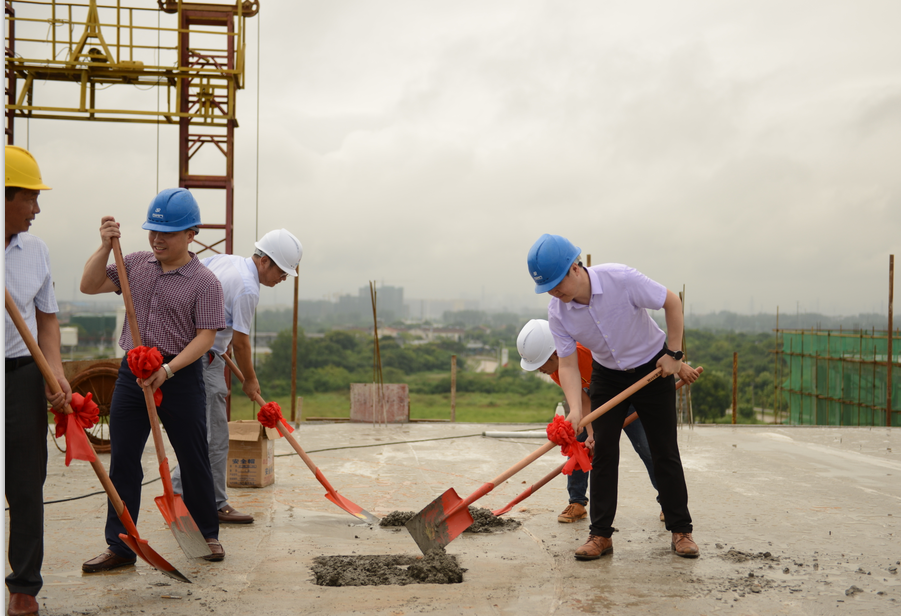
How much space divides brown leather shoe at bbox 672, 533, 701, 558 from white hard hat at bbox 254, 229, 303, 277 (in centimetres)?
257

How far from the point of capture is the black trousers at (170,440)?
3219 millimetres

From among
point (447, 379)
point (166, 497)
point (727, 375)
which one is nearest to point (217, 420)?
point (166, 497)

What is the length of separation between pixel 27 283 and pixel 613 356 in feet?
8.59

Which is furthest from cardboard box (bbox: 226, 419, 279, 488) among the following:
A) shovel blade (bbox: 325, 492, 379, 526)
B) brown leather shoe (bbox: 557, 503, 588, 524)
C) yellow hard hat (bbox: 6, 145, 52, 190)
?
yellow hard hat (bbox: 6, 145, 52, 190)

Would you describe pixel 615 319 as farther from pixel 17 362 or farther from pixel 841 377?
pixel 841 377

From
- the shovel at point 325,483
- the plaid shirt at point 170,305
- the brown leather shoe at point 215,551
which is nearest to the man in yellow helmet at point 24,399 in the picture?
the plaid shirt at point 170,305

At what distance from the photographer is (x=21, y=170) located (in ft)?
8.26

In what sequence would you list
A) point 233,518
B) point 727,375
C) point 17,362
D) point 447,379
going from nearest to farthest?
point 17,362 → point 233,518 → point 727,375 → point 447,379

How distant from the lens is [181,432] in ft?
10.9

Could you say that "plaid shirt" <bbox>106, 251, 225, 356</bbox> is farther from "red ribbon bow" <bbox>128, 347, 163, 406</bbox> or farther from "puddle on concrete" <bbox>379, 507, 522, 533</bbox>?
"puddle on concrete" <bbox>379, 507, 522, 533</bbox>

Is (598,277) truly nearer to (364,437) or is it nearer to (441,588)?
(441,588)

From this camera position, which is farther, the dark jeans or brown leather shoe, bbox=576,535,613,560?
the dark jeans

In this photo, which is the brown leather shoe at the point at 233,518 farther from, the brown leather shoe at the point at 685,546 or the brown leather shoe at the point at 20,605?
the brown leather shoe at the point at 685,546

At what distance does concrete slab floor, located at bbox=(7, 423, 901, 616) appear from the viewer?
2.92m
